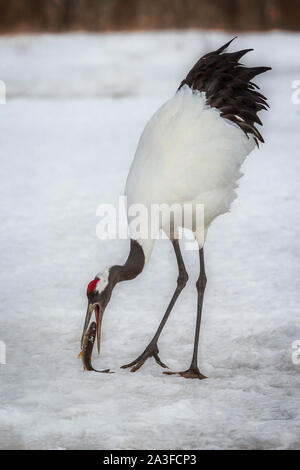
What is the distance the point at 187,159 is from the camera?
3.76 meters

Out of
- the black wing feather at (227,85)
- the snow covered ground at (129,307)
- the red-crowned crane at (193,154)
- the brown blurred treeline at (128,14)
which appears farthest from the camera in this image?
the brown blurred treeline at (128,14)

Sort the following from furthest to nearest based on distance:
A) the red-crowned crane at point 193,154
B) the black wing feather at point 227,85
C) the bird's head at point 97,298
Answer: the black wing feather at point 227,85
the red-crowned crane at point 193,154
the bird's head at point 97,298

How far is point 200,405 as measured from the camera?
3.26 metres

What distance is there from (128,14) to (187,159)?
43.1 ft

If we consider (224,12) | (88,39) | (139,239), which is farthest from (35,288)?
(224,12)

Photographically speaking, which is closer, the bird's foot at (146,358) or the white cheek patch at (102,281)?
the white cheek patch at (102,281)

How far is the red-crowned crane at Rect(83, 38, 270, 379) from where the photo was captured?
367 cm

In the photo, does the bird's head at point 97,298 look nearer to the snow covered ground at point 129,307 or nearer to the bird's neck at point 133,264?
the bird's neck at point 133,264

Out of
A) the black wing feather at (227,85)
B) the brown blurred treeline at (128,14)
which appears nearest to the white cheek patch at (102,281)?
the black wing feather at (227,85)

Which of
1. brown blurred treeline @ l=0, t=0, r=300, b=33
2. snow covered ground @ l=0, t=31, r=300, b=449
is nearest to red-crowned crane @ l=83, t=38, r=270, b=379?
snow covered ground @ l=0, t=31, r=300, b=449

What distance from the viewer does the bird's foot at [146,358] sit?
148 inches

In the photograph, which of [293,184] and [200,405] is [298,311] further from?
[293,184]

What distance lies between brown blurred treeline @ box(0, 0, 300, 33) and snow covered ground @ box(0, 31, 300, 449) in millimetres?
7133

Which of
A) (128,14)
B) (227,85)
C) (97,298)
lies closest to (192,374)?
(97,298)
